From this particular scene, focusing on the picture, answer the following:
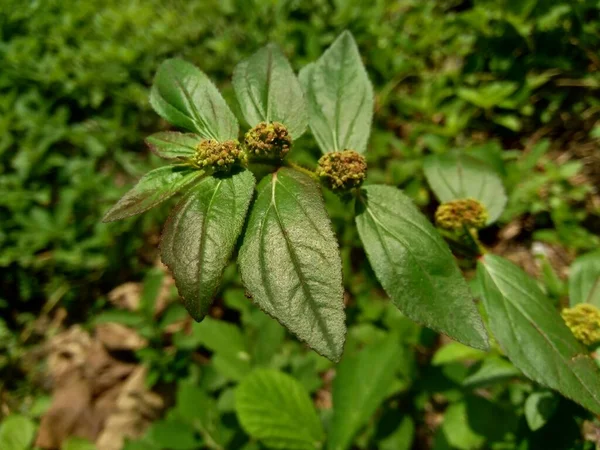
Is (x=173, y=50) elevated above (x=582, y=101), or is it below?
above

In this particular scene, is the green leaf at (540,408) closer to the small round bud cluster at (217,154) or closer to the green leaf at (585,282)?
the green leaf at (585,282)

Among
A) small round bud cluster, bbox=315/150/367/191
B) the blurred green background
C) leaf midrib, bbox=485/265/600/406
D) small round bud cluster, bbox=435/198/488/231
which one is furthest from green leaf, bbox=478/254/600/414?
the blurred green background

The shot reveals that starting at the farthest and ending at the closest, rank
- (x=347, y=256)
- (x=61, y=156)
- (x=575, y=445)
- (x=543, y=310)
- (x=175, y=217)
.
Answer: (x=61, y=156)
(x=347, y=256)
(x=575, y=445)
(x=543, y=310)
(x=175, y=217)

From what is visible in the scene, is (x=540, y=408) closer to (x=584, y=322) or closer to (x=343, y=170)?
(x=584, y=322)

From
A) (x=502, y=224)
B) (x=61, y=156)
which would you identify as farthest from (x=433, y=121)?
(x=61, y=156)

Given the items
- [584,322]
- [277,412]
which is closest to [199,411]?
[277,412]

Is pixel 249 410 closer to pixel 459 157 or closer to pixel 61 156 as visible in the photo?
pixel 459 157

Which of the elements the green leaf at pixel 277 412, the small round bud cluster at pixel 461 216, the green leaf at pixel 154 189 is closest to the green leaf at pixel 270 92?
the green leaf at pixel 154 189
